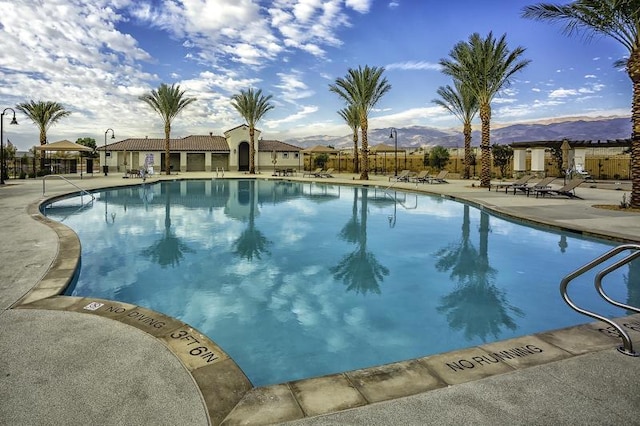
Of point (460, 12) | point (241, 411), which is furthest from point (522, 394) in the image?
point (460, 12)

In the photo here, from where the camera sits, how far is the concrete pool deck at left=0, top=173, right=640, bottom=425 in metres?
2.66

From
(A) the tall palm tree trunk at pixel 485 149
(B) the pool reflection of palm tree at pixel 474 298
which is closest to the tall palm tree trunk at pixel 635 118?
(B) the pool reflection of palm tree at pixel 474 298

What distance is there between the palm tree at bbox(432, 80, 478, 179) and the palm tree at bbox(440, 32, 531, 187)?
6892 mm

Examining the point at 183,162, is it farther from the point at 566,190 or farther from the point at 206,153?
the point at 566,190

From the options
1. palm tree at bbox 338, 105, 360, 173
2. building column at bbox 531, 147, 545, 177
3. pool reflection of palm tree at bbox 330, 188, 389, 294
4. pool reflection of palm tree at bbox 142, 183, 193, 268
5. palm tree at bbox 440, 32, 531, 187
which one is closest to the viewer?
pool reflection of palm tree at bbox 330, 188, 389, 294

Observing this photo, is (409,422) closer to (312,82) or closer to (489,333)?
(489,333)

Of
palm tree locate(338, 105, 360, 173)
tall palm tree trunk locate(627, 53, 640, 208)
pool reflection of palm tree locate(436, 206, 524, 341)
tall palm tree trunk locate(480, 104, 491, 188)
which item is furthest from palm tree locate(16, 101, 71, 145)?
tall palm tree trunk locate(627, 53, 640, 208)

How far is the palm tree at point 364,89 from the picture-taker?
108ft

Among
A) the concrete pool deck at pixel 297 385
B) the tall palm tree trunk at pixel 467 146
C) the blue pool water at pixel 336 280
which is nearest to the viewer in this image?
the concrete pool deck at pixel 297 385

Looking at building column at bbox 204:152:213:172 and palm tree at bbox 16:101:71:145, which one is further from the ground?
palm tree at bbox 16:101:71:145

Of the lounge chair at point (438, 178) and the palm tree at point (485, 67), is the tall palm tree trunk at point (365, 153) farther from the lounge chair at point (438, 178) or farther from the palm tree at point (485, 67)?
the palm tree at point (485, 67)

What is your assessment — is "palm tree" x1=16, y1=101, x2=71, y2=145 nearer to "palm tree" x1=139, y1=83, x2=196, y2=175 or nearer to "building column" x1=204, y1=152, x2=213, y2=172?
"palm tree" x1=139, y1=83, x2=196, y2=175

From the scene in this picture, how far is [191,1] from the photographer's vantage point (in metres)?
17.6

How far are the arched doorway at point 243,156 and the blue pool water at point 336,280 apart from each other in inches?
1311
